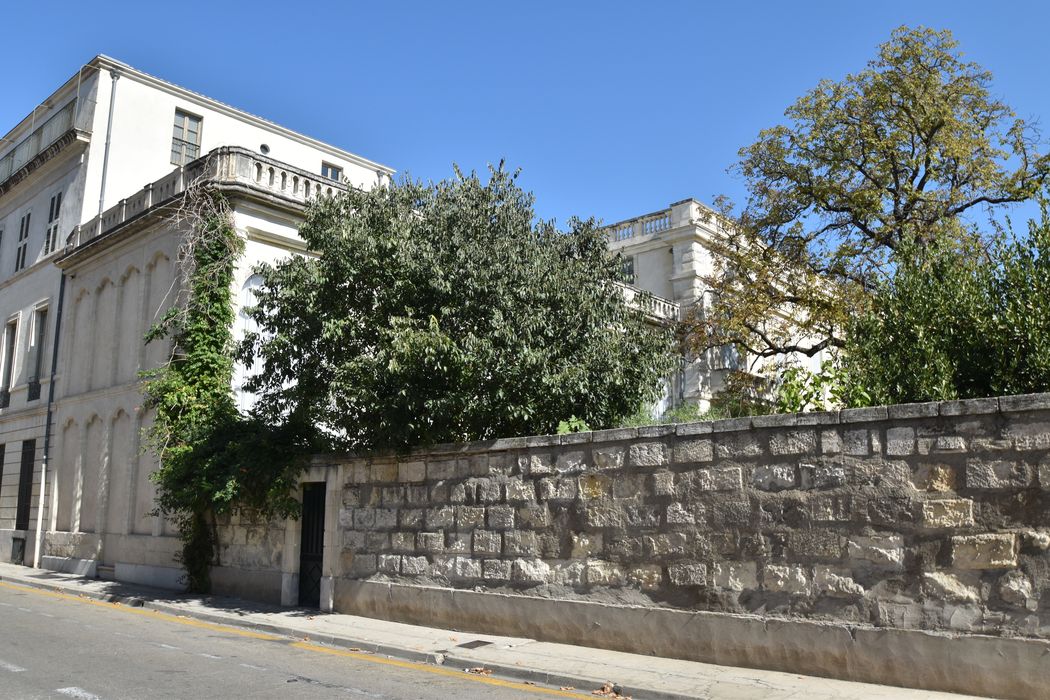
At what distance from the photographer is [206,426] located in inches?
618

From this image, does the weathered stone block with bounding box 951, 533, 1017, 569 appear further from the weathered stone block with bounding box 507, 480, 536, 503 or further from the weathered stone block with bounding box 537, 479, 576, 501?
the weathered stone block with bounding box 507, 480, 536, 503

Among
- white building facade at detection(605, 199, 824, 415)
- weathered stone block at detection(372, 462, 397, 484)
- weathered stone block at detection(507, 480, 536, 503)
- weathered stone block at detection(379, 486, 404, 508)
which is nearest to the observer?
weathered stone block at detection(507, 480, 536, 503)

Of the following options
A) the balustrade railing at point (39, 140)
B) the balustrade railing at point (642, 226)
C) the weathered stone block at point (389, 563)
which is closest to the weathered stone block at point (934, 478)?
the weathered stone block at point (389, 563)

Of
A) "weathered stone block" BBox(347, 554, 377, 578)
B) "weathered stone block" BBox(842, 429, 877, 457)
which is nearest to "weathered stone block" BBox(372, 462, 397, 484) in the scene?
"weathered stone block" BBox(347, 554, 377, 578)

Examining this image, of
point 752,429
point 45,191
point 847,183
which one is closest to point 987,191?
point 847,183

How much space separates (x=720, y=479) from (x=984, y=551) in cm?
259

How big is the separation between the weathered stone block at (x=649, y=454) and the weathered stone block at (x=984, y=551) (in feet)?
10.0

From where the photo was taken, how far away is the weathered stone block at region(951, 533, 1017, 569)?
719 centimetres

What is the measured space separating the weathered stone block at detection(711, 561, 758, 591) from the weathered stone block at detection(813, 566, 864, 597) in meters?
0.65

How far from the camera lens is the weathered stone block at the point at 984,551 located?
7191mm

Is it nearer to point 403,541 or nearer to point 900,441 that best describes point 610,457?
point 900,441

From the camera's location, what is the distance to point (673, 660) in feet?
29.6

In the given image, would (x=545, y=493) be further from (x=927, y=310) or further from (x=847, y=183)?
(x=847, y=183)

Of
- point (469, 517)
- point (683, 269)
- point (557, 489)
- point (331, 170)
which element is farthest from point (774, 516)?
point (331, 170)
